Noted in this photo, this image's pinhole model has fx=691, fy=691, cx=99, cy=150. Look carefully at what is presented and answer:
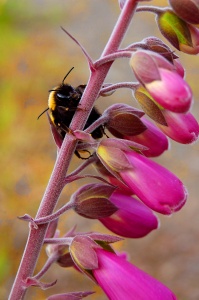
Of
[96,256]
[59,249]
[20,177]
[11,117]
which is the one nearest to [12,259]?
[20,177]

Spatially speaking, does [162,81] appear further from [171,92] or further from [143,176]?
[143,176]

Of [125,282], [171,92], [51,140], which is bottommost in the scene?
[51,140]

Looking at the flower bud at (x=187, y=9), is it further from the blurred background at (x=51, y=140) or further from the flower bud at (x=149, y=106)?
the blurred background at (x=51, y=140)

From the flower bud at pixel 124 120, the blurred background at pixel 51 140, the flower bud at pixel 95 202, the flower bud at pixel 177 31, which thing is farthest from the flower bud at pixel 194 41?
the blurred background at pixel 51 140

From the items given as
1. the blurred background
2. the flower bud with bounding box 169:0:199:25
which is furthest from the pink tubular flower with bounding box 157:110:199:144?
the blurred background

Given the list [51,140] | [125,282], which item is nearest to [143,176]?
[125,282]

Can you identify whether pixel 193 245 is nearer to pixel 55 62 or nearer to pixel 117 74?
pixel 117 74
